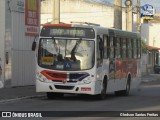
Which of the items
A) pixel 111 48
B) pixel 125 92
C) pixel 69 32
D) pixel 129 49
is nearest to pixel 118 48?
pixel 111 48

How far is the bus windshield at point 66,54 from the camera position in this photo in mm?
22547

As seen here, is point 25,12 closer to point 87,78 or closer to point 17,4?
point 17,4

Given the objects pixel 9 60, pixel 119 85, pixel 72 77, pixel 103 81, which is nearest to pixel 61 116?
pixel 72 77

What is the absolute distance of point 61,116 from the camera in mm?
16391

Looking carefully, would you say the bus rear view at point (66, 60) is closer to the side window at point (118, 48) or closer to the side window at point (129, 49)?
the side window at point (118, 48)

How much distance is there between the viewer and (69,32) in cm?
2298

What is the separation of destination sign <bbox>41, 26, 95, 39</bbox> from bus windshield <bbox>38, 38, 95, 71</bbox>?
0.21 metres

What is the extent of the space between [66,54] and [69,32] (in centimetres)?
95

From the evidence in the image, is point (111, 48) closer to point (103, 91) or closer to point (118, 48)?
point (118, 48)

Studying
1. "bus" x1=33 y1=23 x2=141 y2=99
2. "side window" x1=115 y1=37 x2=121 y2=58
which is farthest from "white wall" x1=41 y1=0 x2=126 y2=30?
"bus" x1=33 y1=23 x2=141 y2=99

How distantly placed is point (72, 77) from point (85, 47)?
1.37m

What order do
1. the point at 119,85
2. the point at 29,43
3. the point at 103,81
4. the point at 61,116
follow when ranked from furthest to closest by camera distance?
1. the point at 29,43
2. the point at 119,85
3. the point at 103,81
4. the point at 61,116

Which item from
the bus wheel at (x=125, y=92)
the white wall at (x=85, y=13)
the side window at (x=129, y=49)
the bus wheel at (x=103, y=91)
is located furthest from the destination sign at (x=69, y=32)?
the white wall at (x=85, y=13)

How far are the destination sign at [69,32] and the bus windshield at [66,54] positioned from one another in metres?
0.21
